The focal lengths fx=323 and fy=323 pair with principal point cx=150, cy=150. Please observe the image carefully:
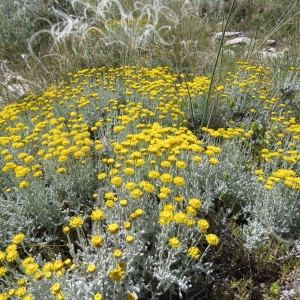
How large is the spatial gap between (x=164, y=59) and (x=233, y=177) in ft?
11.0

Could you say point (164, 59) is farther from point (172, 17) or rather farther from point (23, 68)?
point (23, 68)

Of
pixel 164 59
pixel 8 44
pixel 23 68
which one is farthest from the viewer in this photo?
pixel 8 44

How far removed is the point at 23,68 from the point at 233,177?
5.49 metres

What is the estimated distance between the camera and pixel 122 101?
443cm

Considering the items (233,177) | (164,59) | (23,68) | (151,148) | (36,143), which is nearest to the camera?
(151,148)

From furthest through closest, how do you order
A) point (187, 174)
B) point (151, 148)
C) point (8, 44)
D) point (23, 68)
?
1. point (8, 44)
2. point (23, 68)
3. point (187, 174)
4. point (151, 148)

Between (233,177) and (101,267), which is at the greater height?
(101,267)

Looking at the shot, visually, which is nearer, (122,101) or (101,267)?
(101,267)

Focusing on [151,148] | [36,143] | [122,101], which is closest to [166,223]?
[151,148]

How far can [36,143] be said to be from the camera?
3.55 m

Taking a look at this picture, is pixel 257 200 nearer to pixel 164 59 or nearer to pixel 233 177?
pixel 233 177

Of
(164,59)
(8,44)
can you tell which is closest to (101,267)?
(164,59)

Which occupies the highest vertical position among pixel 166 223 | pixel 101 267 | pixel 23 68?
pixel 166 223

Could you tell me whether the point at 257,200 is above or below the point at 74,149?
below
